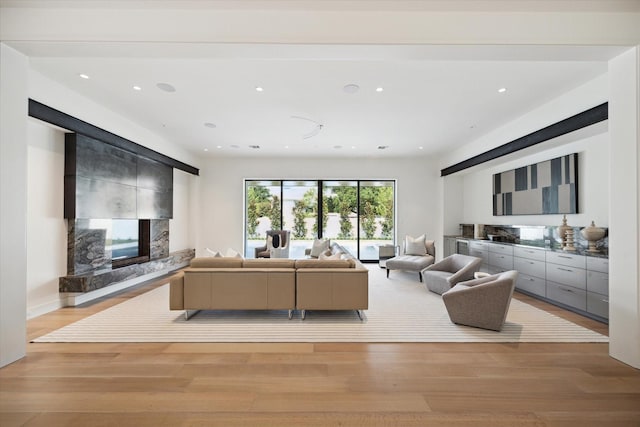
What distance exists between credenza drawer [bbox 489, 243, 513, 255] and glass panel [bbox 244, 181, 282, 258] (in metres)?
5.39

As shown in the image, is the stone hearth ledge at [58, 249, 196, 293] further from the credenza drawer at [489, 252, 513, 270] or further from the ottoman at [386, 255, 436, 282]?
the credenza drawer at [489, 252, 513, 270]

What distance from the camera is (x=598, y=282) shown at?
355 centimetres

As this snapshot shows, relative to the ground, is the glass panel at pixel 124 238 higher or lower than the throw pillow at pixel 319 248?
higher

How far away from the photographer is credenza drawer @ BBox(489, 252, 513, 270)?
525cm

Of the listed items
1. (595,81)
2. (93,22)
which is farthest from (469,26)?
(93,22)

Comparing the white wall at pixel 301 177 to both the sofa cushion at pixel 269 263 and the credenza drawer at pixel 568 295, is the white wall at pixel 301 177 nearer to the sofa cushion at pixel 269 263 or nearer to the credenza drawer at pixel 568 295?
the credenza drawer at pixel 568 295

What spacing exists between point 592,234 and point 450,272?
6.46 ft

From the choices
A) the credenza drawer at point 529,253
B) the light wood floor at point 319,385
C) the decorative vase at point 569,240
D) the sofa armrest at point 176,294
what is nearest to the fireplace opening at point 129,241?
the sofa armrest at point 176,294

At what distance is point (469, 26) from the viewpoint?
2.51 m

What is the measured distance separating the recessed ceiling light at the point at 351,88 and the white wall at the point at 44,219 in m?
4.07

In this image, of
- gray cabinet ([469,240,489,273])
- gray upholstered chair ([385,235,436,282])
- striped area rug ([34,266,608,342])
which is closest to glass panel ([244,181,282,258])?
gray upholstered chair ([385,235,436,282])

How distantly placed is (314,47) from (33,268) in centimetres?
456

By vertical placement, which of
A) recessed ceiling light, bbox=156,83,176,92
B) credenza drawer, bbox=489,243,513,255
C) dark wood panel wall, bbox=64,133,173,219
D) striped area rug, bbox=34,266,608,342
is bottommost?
striped area rug, bbox=34,266,608,342

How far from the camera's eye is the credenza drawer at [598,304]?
343 centimetres
